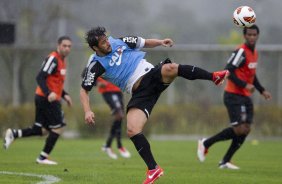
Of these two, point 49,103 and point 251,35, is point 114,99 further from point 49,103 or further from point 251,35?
point 251,35

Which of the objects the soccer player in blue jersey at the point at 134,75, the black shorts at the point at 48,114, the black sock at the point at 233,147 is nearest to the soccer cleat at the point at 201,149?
the black sock at the point at 233,147

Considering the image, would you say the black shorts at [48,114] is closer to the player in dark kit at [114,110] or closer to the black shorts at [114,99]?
the player in dark kit at [114,110]

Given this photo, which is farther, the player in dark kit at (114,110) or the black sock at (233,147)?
the player in dark kit at (114,110)

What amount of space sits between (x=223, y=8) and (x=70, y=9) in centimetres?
954

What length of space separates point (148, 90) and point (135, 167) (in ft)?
10.4

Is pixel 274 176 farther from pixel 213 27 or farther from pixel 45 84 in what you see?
pixel 213 27

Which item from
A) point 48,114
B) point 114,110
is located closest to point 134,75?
point 48,114

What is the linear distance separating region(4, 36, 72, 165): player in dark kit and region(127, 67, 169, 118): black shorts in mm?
3797

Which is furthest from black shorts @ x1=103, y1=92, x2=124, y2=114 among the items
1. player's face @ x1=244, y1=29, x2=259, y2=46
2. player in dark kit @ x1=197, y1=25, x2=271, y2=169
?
player's face @ x1=244, y1=29, x2=259, y2=46

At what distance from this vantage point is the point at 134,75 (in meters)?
10.9

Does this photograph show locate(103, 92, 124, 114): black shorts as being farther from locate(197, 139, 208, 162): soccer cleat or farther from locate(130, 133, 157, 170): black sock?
locate(130, 133, 157, 170): black sock

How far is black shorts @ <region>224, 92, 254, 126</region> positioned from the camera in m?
14.0

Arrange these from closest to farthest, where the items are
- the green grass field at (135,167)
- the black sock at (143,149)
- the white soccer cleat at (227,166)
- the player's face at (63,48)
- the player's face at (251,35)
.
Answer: the black sock at (143,149)
the green grass field at (135,167)
the white soccer cleat at (227,166)
the player's face at (251,35)
the player's face at (63,48)

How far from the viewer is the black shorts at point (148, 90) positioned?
35.1 ft
